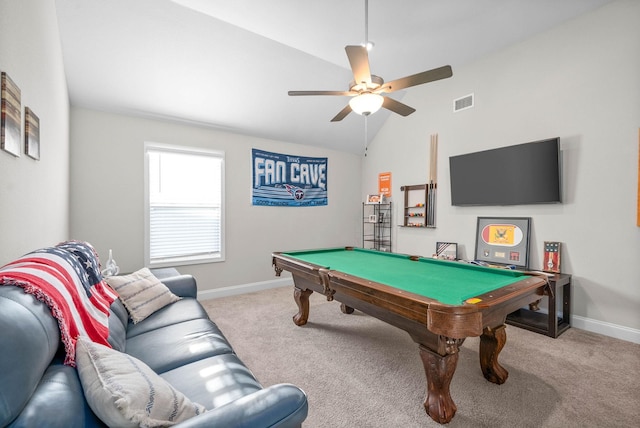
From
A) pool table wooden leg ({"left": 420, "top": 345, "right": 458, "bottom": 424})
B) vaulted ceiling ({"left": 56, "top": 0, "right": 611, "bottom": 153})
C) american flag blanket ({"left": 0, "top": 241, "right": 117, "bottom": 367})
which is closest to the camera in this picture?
american flag blanket ({"left": 0, "top": 241, "right": 117, "bottom": 367})

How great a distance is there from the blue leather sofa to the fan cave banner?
10.2 feet

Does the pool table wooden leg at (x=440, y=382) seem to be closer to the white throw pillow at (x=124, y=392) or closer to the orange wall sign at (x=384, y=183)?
the white throw pillow at (x=124, y=392)

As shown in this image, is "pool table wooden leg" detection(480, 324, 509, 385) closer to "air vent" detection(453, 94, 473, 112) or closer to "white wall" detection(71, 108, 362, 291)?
"air vent" detection(453, 94, 473, 112)

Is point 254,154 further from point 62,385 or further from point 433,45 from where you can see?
point 62,385

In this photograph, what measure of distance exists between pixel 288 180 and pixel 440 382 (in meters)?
3.72

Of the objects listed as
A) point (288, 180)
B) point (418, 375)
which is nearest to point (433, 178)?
point (288, 180)

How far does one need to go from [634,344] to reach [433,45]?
3.62 metres

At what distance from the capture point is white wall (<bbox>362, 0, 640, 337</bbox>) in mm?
2637

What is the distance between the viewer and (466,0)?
Result: 2582 mm

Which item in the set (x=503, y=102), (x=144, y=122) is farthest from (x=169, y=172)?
(x=503, y=102)

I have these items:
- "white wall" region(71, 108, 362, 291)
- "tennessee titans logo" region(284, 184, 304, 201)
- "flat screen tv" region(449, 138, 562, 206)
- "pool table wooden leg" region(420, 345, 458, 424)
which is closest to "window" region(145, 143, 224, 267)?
"white wall" region(71, 108, 362, 291)

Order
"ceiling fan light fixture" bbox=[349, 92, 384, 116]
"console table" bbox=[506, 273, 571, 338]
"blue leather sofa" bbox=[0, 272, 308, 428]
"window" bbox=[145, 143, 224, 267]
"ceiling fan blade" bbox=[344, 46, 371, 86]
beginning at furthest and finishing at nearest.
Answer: "window" bbox=[145, 143, 224, 267], "console table" bbox=[506, 273, 571, 338], "ceiling fan light fixture" bbox=[349, 92, 384, 116], "ceiling fan blade" bbox=[344, 46, 371, 86], "blue leather sofa" bbox=[0, 272, 308, 428]

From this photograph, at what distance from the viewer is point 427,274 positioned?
2168 mm

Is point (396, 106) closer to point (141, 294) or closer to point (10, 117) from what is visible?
point (10, 117)
